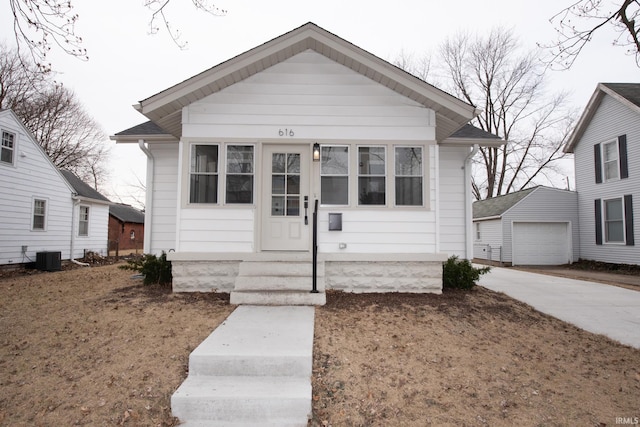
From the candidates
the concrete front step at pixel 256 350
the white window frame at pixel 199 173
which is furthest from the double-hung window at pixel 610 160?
the concrete front step at pixel 256 350

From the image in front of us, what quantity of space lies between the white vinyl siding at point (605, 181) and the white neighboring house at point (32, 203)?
21844 millimetres

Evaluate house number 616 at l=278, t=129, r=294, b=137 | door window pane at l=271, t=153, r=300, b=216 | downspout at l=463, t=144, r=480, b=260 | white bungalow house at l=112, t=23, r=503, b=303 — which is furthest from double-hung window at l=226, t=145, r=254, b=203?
downspout at l=463, t=144, r=480, b=260

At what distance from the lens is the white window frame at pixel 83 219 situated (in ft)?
53.6

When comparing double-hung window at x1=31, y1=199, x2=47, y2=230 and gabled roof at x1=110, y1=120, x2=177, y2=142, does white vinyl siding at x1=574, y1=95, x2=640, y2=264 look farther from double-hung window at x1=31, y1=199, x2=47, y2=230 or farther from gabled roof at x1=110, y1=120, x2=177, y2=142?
double-hung window at x1=31, y1=199, x2=47, y2=230

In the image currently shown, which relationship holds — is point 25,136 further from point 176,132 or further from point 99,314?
point 99,314

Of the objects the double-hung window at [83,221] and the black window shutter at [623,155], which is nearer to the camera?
the black window shutter at [623,155]

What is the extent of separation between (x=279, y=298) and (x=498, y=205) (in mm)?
16521

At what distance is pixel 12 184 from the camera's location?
12234 millimetres

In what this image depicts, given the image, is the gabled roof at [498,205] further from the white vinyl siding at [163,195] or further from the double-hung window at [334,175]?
the white vinyl siding at [163,195]

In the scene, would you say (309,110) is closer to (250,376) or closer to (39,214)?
(250,376)

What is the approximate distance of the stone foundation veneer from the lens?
6367 mm

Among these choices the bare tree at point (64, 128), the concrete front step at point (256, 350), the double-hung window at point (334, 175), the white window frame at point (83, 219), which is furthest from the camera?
the bare tree at point (64, 128)

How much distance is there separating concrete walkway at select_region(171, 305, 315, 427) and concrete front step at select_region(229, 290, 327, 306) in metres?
0.66

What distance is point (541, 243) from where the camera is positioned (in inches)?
661
